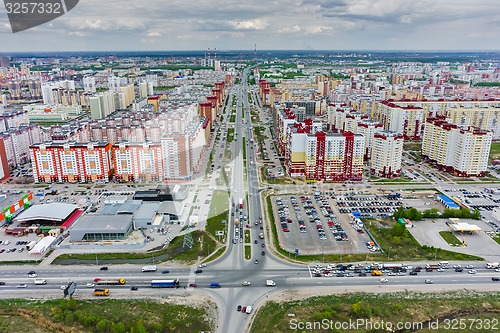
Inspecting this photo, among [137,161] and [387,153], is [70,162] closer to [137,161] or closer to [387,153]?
[137,161]

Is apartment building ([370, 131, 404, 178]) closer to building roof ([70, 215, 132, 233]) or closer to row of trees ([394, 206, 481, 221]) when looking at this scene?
row of trees ([394, 206, 481, 221])

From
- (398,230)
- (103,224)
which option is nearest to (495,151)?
(398,230)

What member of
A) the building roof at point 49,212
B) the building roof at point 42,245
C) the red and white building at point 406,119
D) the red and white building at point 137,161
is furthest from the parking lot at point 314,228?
the red and white building at point 406,119

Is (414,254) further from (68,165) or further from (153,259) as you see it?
(68,165)

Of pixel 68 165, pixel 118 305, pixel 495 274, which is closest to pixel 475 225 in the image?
pixel 495 274

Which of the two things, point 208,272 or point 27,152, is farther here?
point 27,152

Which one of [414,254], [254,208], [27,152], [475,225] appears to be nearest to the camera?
[414,254]
